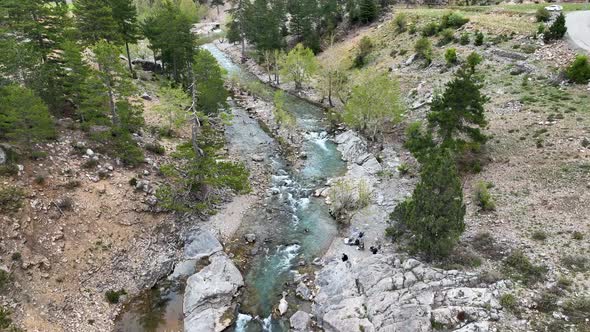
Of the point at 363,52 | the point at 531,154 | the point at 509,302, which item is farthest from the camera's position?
the point at 363,52

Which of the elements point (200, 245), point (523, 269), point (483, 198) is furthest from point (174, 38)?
point (523, 269)

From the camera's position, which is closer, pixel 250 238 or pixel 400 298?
pixel 400 298

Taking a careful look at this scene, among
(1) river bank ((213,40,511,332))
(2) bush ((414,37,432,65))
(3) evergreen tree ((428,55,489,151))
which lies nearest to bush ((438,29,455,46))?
(2) bush ((414,37,432,65))

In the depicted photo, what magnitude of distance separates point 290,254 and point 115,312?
15191 mm

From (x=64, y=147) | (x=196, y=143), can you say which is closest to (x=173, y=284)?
(x=196, y=143)

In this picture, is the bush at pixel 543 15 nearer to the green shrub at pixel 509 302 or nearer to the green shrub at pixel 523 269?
the green shrub at pixel 523 269

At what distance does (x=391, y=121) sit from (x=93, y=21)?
4051cm

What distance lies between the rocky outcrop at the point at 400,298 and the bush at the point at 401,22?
199ft

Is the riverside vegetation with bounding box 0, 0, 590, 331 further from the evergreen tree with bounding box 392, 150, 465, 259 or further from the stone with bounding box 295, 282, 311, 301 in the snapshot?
the stone with bounding box 295, 282, 311, 301

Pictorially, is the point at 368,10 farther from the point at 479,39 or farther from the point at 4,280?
the point at 4,280

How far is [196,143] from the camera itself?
3984 cm

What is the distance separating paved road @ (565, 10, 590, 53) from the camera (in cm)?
5385

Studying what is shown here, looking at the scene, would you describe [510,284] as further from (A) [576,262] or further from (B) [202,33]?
(B) [202,33]

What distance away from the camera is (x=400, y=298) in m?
28.9
